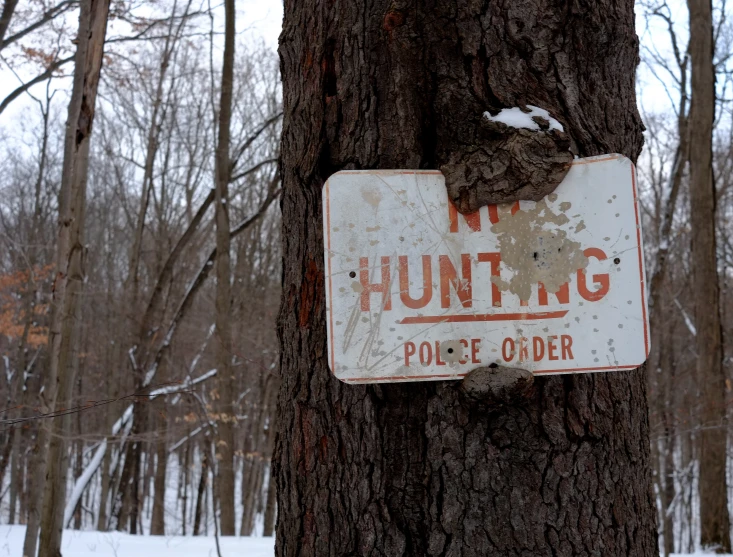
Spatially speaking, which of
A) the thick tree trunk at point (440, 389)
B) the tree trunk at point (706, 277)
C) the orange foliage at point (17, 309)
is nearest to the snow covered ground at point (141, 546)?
the tree trunk at point (706, 277)

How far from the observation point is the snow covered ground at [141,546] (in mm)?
7742

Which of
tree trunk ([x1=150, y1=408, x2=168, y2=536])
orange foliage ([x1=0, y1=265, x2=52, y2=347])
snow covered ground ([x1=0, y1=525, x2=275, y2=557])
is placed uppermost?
orange foliage ([x1=0, y1=265, x2=52, y2=347])

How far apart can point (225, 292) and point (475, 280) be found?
35.0ft

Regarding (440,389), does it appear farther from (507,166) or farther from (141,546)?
(141,546)

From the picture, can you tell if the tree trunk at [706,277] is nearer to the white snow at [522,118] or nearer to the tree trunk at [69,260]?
the tree trunk at [69,260]

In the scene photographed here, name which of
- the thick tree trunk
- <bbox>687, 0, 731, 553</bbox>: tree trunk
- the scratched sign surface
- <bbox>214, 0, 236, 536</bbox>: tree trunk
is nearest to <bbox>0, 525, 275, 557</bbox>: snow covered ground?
<bbox>214, 0, 236, 536</bbox>: tree trunk

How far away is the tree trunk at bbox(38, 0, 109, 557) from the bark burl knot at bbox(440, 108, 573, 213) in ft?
18.9

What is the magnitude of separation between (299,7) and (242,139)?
14.3 meters

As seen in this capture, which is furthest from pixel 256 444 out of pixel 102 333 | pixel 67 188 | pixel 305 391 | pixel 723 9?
pixel 305 391

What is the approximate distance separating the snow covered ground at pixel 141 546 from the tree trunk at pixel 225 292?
1.92 meters

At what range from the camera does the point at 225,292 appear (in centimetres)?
1145

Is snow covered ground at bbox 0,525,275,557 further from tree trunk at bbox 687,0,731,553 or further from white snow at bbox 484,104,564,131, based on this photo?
white snow at bbox 484,104,564,131

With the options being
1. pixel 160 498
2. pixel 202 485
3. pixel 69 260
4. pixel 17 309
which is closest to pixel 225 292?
pixel 69 260

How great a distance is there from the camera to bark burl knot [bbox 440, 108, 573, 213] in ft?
3.76
